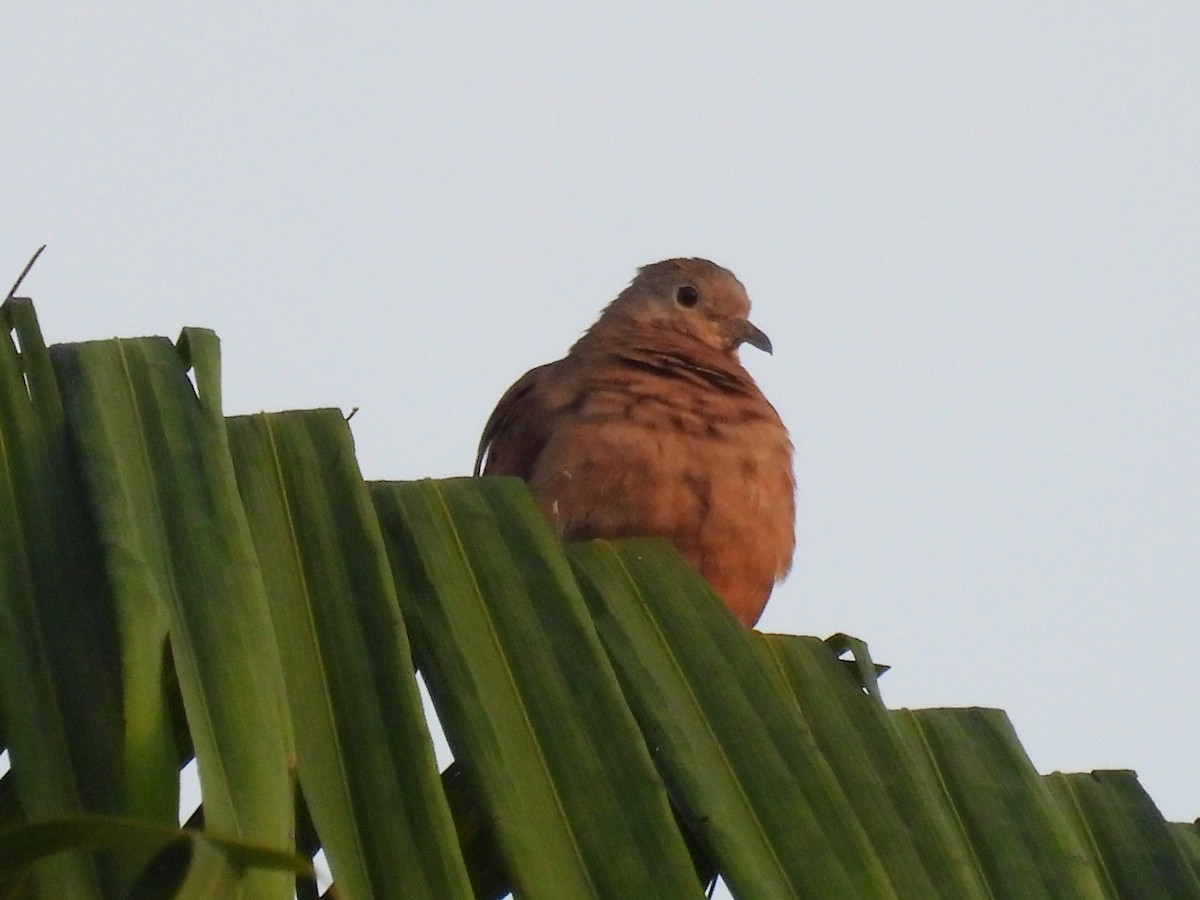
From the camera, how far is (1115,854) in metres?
2.81

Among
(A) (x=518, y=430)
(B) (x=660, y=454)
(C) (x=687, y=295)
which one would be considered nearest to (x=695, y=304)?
(C) (x=687, y=295)

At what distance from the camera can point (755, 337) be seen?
252 inches

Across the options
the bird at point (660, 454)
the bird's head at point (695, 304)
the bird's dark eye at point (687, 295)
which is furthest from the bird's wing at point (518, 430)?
the bird's dark eye at point (687, 295)

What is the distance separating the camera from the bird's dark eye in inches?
255

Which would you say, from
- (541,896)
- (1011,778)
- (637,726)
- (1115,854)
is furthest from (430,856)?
(1115,854)

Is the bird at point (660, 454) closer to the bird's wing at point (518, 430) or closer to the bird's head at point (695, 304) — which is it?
the bird's wing at point (518, 430)

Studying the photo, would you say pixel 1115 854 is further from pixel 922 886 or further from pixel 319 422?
pixel 319 422

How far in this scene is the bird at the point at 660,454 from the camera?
4.44m

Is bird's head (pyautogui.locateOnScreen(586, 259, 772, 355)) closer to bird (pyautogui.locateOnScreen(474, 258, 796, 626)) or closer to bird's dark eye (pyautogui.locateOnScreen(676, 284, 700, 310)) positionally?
bird's dark eye (pyautogui.locateOnScreen(676, 284, 700, 310))

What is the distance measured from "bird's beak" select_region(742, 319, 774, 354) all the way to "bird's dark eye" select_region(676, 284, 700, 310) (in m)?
0.20

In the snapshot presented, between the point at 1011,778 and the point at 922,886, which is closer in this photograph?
the point at 922,886

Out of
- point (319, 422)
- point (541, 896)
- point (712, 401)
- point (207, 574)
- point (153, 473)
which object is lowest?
point (541, 896)

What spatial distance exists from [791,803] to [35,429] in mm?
1076

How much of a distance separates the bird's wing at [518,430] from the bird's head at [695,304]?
100cm
